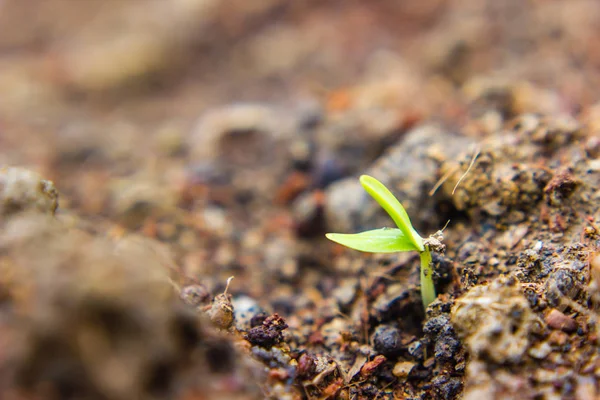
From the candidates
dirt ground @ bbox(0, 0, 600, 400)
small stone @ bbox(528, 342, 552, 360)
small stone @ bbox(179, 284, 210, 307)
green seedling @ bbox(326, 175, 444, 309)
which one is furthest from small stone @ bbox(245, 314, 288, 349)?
small stone @ bbox(528, 342, 552, 360)

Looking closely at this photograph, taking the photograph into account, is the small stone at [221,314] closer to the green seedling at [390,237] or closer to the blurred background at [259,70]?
the green seedling at [390,237]

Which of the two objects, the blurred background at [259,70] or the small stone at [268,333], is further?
the blurred background at [259,70]

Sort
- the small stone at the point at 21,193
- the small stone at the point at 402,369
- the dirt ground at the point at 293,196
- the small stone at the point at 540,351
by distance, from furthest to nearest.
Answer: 1. the small stone at the point at 402,369
2. the small stone at the point at 21,193
3. the small stone at the point at 540,351
4. the dirt ground at the point at 293,196

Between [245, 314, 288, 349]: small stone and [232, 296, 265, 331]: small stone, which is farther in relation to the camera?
[232, 296, 265, 331]: small stone

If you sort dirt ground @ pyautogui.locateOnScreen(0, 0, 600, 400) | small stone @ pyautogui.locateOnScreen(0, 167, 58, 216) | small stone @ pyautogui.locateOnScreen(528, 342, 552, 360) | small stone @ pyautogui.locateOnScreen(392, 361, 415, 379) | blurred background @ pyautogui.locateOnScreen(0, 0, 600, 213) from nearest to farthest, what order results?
1. dirt ground @ pyautogui.locateOnScreen(0, 0, 600, 400)
2. small stone @ pyautogui.locateOnScreen(528, 342, 552, 360)
3. small stone @ pyautogui.locateOnScreen(0, 167, 58, 216)
4. small stone @ pyautogui.locateOnScreen(392, 361, 415, 379)
5. blurred background @ pyautogui.locateOnScreen(0, 0, 600, 213)

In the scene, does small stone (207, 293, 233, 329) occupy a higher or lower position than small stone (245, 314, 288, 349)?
higher

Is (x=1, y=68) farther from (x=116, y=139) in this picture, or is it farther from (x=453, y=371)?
(x=453, y=371)

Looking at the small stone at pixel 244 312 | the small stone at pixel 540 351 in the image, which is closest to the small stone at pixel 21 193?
the small stone at pixel 244 312

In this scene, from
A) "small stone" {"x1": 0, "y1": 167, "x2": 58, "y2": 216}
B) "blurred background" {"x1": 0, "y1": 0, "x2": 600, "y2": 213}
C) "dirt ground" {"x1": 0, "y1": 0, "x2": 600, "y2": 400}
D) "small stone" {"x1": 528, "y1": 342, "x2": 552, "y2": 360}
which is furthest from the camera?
"blurred background" {"x1": 0, "y1": 0, "x2": 600, "y2": 213}

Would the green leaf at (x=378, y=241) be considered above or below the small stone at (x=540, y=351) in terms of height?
Result: above

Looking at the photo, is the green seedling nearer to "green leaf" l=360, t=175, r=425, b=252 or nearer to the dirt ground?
"green leaf" l=360, t=175, r=425, b=252
